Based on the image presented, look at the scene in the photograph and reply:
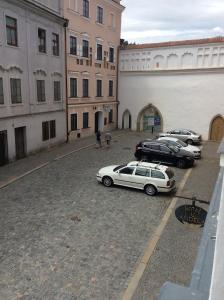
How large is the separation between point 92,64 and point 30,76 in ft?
31.0

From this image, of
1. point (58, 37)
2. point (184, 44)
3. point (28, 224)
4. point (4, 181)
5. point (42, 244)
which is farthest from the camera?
point (184, 44)

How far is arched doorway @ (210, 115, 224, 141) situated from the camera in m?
27.9

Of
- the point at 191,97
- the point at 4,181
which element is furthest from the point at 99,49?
the point at 4,181

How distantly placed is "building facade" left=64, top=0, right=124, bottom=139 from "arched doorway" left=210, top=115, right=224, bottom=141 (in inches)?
461

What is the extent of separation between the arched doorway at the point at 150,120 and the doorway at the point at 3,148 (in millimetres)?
17549

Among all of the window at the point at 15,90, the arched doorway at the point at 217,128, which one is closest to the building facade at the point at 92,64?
the window at the point at 15,90

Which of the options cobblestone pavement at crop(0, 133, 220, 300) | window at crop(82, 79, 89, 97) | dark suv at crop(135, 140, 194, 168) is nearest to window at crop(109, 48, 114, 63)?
window at crop(82, 79, 89, 97)

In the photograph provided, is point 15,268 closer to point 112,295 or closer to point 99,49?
point 112,295

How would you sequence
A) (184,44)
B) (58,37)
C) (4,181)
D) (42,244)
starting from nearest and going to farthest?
(42,244), (4,181), (58,37), (184,44)

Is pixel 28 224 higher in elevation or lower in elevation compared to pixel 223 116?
lower

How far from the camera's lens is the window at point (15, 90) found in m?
18.9

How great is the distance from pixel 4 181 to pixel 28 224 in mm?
5678

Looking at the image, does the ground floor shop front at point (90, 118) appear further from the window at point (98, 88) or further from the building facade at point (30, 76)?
the building facade at point (30, 76)

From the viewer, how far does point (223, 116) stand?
27453 millimetres
